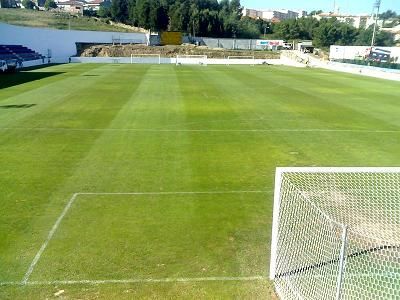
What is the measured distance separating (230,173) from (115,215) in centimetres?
410

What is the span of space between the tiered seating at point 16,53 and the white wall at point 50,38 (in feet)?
7.71

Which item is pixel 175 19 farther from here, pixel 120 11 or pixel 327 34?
pixel 327 34

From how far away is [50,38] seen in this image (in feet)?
244

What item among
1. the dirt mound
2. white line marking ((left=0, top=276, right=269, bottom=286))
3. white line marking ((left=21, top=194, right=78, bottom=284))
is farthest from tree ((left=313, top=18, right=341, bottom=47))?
white line marking ((left=0, top=276, right=269, bottom=286))

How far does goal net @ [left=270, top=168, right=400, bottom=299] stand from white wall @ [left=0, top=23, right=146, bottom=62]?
59.1 metres

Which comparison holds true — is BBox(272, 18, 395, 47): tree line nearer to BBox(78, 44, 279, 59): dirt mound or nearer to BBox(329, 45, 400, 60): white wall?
BBox(78, 44, 279, 59): dirt mound

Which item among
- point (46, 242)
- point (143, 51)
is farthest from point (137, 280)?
point (143, 51)

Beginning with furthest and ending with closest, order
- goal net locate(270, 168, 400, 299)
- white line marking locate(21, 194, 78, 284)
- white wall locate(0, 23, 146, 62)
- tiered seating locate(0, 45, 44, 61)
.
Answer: white wall locate(0, 23, 146, 62) < tiered seating locate(0, 45, 44, 61) < white line marking locate(21, 194, 78, 284) < goal net locate(270, 168, 400, 299)

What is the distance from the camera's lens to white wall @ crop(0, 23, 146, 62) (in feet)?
205

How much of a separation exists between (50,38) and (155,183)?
228 ft

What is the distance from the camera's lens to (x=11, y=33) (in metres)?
62.6

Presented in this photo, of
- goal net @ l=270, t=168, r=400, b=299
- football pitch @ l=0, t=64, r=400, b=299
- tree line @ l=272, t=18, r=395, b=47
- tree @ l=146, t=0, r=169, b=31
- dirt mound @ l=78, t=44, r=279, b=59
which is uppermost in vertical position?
tree @ l=146, t=0, r=169, b=31

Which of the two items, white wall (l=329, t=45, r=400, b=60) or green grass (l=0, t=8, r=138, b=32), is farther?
green grass (l=0, t=8, r=138, b=32)

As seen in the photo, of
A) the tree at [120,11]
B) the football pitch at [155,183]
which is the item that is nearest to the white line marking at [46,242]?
the football pitch at [155,183]
